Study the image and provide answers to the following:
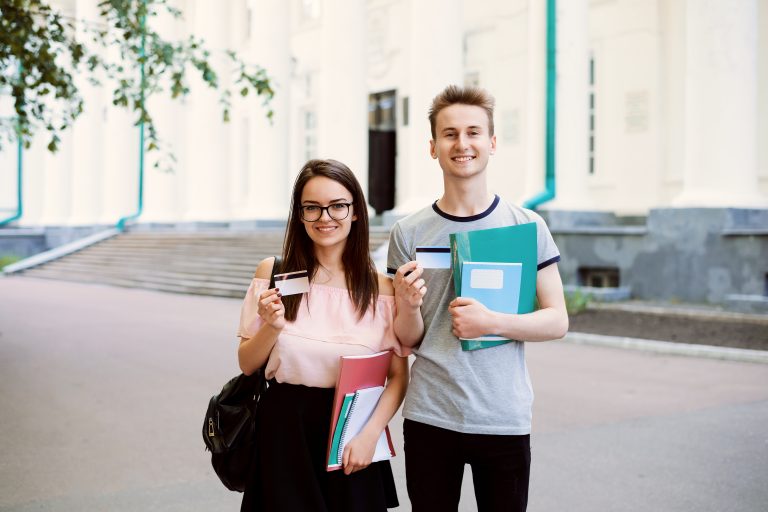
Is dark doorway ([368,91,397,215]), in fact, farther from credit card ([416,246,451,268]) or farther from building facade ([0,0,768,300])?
credit card ([416,246,451,268])

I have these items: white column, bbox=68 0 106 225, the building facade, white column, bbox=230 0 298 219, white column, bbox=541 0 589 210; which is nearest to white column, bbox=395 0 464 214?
the building facade

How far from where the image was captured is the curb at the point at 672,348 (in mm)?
8195

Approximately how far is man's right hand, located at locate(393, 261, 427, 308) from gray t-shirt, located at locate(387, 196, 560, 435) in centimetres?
15

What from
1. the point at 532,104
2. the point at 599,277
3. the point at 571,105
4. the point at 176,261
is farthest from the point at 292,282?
the point at 176,261

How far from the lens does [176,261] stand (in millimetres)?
20062

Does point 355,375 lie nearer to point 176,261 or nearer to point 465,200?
point 465,200

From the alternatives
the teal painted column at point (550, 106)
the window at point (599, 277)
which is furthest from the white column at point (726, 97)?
the teal painted column at point (550, 106)

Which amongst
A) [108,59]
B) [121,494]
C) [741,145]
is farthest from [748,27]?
[108,59]

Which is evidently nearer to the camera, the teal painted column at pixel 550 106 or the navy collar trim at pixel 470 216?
the navy collar trim at pixel 470 216

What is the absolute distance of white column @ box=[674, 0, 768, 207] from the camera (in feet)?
40.2

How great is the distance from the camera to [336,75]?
18000 millimetres

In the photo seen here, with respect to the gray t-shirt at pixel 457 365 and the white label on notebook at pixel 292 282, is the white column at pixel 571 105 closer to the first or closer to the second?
the gray t-shirt at pixel 457 365

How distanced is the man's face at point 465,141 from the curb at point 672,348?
23.4 ft

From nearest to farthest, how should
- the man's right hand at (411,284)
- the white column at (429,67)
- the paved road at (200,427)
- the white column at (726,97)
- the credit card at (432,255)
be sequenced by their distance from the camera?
1. the man's right hand at (411,284)
2. the credit card at (432,255)
3. the paved road at (200,427)
4. the white column at (726,97)
5. the white column at (429,67)
